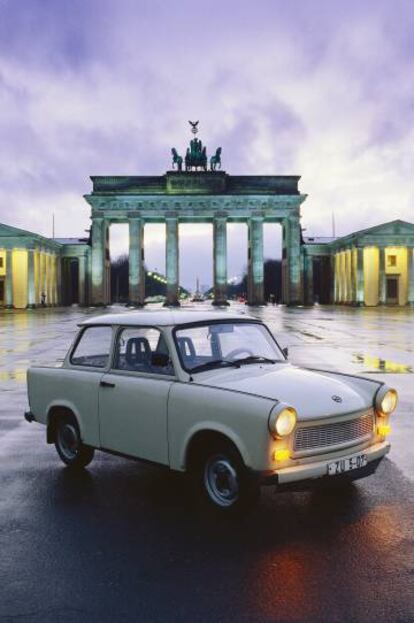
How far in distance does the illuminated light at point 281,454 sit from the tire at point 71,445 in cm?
250

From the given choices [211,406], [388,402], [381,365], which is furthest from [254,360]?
[381,365]

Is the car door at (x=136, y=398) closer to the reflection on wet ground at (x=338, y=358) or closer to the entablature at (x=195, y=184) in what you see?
the reflection on wet ground at (x=338, y=358)

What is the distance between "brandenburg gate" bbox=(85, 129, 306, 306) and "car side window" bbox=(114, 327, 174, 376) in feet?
267

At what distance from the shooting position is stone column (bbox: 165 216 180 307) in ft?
292

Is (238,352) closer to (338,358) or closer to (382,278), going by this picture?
(338,358)

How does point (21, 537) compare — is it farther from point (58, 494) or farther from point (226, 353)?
point (226, 353)

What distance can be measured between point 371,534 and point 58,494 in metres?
2.82

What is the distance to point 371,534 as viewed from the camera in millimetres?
4824

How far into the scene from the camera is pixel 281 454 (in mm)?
4906

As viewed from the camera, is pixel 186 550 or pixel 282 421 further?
pixel 282 421

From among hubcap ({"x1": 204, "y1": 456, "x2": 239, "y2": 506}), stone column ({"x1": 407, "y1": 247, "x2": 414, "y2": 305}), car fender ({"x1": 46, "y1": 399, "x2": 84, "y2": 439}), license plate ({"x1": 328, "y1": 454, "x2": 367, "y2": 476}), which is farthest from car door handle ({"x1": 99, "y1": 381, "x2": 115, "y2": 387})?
stone column ({"x1": 407, "y1": 247, "x2": 414, "y2": 305})

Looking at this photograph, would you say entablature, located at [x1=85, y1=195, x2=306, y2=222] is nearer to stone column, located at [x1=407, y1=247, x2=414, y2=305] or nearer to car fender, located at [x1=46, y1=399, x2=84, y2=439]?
stone column, located at [x1=407, y1=247, x2=414, y2=305]

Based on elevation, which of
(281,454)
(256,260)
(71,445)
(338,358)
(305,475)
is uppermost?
(256,260)

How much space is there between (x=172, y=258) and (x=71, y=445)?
3290 inches
